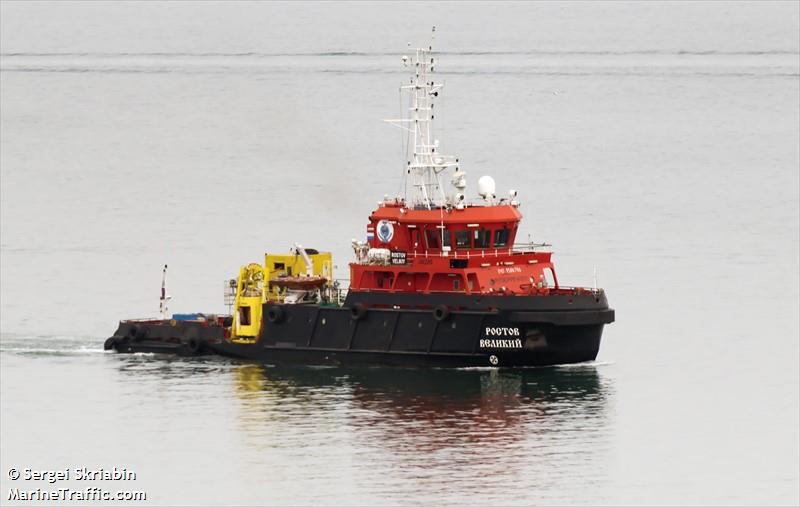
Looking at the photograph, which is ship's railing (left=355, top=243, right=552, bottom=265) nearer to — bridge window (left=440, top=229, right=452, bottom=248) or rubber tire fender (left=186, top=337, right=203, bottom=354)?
bridge window (left=440, top=229, right=452, bottom=248)

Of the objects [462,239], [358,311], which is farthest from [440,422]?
[462,239]

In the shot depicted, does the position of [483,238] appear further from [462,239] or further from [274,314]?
[274,314]

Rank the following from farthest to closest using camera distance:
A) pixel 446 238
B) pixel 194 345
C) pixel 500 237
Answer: pixel 194 345
pixel 500 237
pixel 446 238

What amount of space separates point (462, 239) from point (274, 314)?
647 centimetres

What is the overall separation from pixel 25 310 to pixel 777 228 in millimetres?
38480

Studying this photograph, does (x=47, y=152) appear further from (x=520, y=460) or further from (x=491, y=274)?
(x=520, y=460)

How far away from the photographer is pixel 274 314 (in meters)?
64.8

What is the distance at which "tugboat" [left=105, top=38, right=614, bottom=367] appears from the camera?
61250mm

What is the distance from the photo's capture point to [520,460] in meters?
50.8

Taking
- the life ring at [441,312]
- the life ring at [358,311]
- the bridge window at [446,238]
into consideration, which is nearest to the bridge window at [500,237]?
the bridge window at [446,238]

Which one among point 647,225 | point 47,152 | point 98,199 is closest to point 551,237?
point 647,225

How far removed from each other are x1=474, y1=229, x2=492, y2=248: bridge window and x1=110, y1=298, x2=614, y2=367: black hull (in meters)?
2.50

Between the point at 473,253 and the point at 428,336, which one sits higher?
the point at 473,253

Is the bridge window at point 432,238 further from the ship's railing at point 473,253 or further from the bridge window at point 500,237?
the bridge window at point 500,237
